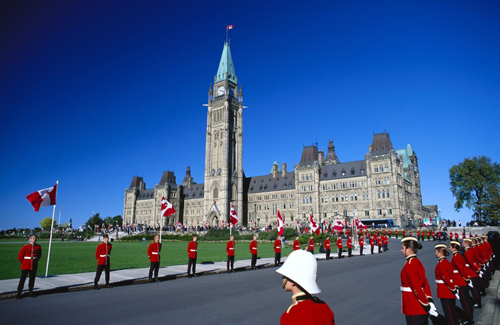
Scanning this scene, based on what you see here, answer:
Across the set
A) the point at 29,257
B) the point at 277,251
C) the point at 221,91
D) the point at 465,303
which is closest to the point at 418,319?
the point at 465,303

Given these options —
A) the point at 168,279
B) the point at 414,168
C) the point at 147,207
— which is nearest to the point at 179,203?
the point at 147,207

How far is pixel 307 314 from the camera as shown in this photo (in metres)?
2.55

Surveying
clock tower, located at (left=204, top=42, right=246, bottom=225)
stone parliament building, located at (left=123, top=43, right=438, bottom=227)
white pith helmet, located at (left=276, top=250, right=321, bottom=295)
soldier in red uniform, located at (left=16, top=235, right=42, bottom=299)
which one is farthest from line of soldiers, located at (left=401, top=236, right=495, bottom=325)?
clock tower, located at (left=204, top=42, right=246, bottom=225)

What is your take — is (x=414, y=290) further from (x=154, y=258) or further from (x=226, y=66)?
(x=226, y=66)

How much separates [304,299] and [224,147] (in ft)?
292

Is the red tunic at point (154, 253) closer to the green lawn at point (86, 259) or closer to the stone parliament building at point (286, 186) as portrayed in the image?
the green lawn at point (86, 259)

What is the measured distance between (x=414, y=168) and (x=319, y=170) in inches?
975

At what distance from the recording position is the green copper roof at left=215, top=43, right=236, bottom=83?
321 ft

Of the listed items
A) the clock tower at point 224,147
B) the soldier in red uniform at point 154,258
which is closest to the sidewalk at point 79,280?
the soldier in red uniform at point 154,258

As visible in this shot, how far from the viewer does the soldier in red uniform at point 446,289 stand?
6.49m

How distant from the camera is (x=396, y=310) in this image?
8922mm

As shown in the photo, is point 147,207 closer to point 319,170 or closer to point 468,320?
point 319,170

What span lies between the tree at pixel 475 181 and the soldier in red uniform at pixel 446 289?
211 feet

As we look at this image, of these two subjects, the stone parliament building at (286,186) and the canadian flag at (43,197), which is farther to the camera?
the stone parliament building at (286,186)
